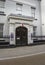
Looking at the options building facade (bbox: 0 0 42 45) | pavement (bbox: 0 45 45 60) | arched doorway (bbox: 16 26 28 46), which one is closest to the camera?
pavement (bbox: 0 45 45 60)

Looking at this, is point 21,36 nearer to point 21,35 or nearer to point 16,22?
point 21,35

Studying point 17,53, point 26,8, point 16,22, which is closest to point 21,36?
point 16,22

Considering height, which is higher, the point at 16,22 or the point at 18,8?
the point at 18,8

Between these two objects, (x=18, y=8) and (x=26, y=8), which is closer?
(x=18, y=8)

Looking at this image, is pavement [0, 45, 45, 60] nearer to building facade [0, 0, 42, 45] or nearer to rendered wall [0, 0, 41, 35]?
building facade [0, 0, 42, 45]

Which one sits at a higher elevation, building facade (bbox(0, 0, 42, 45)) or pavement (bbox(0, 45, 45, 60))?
building facade (bbox(0, 0, 42, 45))

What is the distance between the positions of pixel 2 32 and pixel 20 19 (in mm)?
3069

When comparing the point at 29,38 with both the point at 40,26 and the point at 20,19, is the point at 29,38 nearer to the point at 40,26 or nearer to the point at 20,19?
the point at 20,19

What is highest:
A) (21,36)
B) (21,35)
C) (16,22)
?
(16,22)

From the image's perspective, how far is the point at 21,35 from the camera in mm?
20406

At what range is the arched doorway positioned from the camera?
20081mm

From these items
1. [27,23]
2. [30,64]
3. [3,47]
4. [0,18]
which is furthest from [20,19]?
[30,64]

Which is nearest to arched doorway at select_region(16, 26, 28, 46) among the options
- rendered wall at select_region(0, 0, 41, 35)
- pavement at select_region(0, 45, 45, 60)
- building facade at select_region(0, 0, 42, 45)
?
building facade at select_region(0, 0, 42, 45)

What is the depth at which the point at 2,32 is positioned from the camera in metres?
20.4
